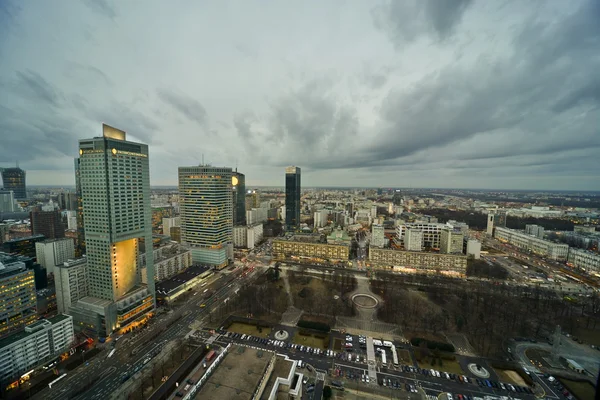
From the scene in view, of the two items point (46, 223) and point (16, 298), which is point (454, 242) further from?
point (46, 223)

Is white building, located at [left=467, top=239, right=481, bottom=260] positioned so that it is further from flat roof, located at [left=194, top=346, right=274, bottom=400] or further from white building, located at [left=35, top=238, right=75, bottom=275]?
white building, located at [left=35, top=238, right=75, bottom=275]

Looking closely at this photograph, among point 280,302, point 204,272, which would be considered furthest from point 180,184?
point 280,302

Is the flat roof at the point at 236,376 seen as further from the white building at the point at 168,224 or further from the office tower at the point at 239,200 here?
the office tower at the point at 239,200

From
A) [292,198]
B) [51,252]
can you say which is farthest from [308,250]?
[51,252]

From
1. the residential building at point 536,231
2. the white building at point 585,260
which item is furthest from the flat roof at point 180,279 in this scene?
the residential building at point 536,231

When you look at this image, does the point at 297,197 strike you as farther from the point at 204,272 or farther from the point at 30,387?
the point at 30,387

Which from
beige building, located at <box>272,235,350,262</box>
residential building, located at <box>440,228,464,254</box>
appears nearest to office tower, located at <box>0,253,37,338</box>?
beige building, located at <box>272,235,350,262</box>
